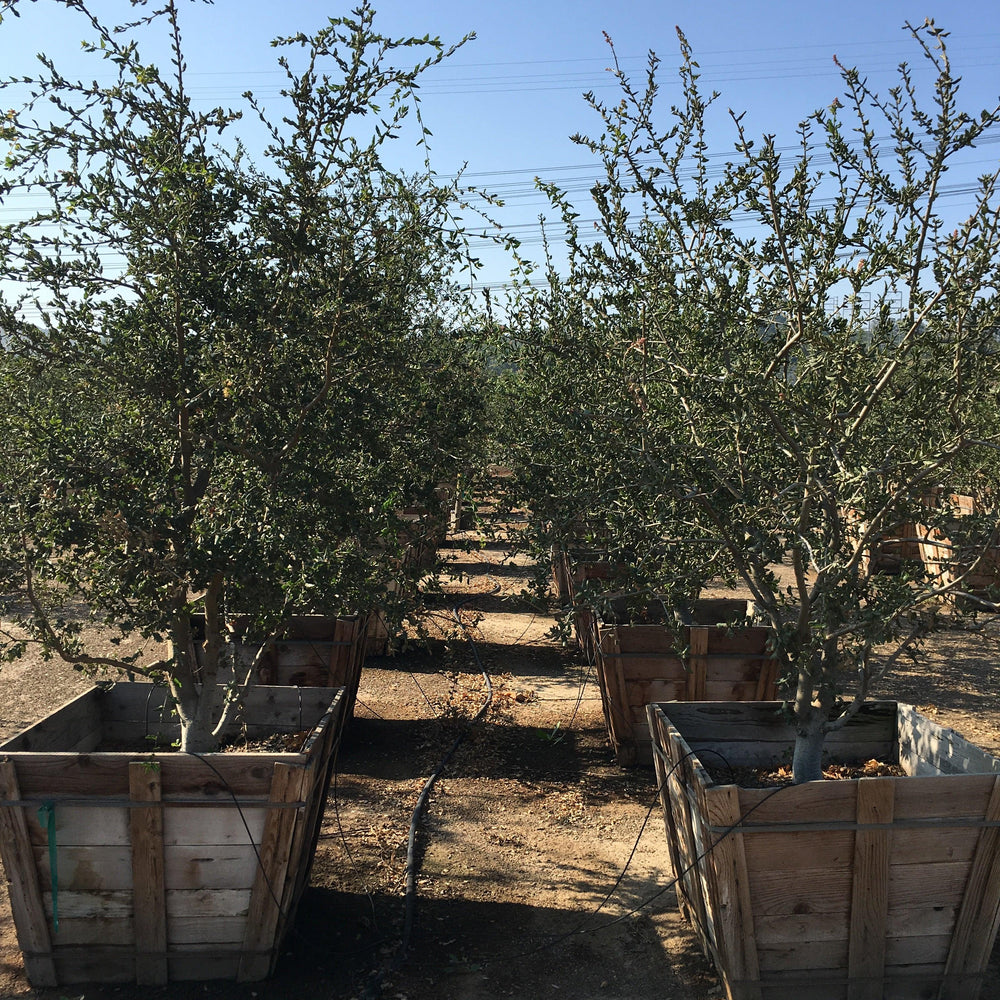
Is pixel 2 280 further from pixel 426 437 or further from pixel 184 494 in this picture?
pixel 426 437

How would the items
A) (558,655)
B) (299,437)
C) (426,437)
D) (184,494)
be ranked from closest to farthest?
1. (299,437)
2. (184,494)
3. (426,437)
4. (558,655)

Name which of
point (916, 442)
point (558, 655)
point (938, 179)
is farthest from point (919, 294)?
point (558, 655)

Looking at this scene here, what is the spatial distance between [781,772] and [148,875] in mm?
3312

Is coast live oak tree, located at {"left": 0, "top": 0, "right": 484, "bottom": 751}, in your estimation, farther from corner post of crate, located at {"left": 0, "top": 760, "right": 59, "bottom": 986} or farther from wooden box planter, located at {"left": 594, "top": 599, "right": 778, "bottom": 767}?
wooden box planter, located at {"left": 594, "top": 599, "right": 778, "bottom": 767}

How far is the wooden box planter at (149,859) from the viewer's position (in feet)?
13.0

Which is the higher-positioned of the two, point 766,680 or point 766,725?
point 766,725

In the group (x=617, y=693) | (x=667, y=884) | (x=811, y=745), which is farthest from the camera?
(x=617, y=693)

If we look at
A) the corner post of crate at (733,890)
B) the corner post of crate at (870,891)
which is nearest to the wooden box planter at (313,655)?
the corner post of crate at (733,890)

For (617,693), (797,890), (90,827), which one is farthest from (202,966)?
(617,693)

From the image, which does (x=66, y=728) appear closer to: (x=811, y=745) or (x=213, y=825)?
(x=213, y=825)

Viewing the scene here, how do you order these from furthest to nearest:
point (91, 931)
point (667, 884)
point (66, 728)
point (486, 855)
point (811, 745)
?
point (486, 855)
point (66, 728)
point (667, 884)
point (811, 745)
point (91, 931)

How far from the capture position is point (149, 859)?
3.97 metres

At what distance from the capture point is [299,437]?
4305 millimetres

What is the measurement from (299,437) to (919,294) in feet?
8.82
